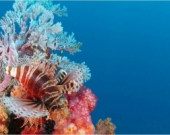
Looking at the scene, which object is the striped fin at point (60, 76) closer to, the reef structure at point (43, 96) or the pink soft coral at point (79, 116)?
the reef structure at point (43, 96)

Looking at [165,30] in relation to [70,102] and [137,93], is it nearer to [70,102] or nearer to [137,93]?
A: [137,93]

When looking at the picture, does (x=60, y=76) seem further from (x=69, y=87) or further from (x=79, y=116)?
(x=79, y=116)

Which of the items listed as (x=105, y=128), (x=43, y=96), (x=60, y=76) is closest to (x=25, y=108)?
(x=43, y=96)

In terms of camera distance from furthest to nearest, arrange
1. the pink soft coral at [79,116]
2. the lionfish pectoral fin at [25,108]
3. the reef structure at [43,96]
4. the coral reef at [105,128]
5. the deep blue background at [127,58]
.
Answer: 1. the deep blue background at [127,58]
2. the coral reef at [105,128]
3. the pink soft coral at [79,116]
4. the reef structure at [43,96]
5. the lionfish pectoral fin at [25,108]

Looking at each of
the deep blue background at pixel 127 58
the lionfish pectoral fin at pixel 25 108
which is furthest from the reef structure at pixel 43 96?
the deep blue background at pixel 127 58

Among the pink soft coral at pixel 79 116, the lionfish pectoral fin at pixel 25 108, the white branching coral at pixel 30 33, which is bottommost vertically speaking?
the lionfish pectoral fin at pixel 25 108

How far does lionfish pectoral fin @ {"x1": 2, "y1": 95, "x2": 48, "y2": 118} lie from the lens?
235cm

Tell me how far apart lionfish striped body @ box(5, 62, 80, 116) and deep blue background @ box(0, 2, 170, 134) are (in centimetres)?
3613

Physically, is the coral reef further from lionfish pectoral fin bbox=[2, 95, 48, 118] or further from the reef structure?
lionfish pectoral fin bbox=[2, 95, 48, 118]

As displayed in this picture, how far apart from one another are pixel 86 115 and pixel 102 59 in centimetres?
6896

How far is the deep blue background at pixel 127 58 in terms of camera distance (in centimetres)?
5312

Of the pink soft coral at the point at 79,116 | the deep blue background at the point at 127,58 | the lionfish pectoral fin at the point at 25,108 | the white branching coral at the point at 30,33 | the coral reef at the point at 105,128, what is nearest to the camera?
the lionfish pectoral fin at the point at 25,108

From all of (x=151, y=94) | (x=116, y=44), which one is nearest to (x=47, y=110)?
(x=151, y=94)

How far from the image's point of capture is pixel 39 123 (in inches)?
111
